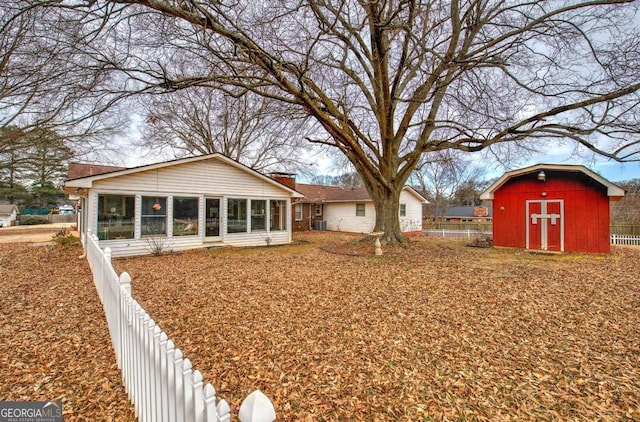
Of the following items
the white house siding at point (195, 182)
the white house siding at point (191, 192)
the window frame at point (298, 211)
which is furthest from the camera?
the window frame at point (298, 211)

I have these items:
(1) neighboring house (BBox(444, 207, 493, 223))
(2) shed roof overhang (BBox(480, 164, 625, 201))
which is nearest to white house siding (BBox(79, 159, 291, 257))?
(2) shed roof overhang (BBox(480, 164, 625, 201))

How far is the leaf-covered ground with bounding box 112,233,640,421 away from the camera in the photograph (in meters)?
2.67

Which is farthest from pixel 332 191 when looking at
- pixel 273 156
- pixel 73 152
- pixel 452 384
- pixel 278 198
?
pixel 452 384

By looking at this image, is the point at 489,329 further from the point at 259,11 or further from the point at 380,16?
the point at 259,11

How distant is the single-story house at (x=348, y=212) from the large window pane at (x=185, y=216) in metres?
8.31

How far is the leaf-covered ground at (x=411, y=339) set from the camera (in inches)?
105

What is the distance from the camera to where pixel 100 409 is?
2.54m

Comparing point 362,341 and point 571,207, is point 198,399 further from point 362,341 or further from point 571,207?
point 571,207

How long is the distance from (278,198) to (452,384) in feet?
39.8

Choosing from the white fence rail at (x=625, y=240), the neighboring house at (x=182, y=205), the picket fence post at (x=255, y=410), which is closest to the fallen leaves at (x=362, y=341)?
the picket fence post at (x=255, y=410)

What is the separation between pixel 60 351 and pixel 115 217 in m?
8.12

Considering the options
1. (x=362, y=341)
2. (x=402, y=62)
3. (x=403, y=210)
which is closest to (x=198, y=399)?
(x=362, y=341)

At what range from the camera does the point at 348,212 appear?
21797mm

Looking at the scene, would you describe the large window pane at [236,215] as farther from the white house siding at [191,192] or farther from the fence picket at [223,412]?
the fence picket at [223,412]
